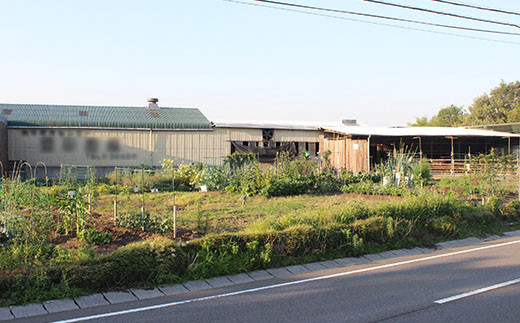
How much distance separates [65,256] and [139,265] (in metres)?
1.28

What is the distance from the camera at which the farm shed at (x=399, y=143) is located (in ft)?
89.1

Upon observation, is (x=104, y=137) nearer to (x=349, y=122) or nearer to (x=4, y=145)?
(x=4, y=145)

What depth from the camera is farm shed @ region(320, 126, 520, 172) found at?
27156 mm

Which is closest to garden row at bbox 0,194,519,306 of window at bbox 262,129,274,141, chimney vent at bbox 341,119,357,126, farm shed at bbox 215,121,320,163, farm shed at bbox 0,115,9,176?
farm shed at bbox 215,121,320,163

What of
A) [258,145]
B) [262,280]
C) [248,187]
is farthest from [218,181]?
[262,280]

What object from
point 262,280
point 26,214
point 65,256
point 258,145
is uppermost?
point 258,145

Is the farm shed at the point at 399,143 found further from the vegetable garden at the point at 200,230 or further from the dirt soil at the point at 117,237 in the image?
the dirt soil at the point at 117,237

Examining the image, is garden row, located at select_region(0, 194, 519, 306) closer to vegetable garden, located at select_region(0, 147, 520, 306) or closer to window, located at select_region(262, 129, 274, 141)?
vegetable garden, located at select_region(0, 147, 520, 306)

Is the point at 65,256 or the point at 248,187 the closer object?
the point at 65,256

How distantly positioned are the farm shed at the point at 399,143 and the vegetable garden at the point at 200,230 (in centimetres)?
995

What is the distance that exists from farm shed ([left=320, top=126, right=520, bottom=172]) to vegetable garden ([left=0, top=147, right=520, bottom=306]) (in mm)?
9951

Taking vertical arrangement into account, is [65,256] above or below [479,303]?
above

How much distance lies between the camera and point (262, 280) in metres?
7.52

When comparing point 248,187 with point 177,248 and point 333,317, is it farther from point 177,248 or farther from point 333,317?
point 333,317
